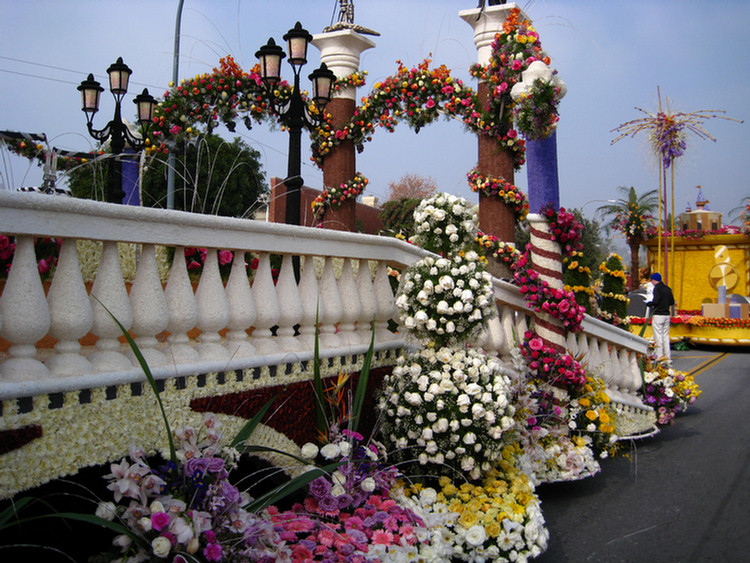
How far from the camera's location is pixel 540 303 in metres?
5.43

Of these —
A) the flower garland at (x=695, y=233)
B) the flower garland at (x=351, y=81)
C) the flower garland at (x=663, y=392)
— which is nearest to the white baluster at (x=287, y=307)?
the flower garland at (x=663, y=392)

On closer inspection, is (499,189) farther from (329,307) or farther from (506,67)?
(329,307)

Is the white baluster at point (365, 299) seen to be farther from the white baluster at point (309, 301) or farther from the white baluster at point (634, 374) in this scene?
the white baluster at point (634, 374)

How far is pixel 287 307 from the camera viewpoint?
3535mm

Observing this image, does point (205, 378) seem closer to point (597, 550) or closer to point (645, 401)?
point (597, 550)

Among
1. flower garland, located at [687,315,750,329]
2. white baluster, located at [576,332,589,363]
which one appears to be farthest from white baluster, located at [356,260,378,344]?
flower garland, located at [687,315,750,329]

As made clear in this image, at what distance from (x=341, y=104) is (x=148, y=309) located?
857cm

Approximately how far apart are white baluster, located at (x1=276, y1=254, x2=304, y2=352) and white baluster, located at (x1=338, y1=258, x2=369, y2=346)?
1.46 feet

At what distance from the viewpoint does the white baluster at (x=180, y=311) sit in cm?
295

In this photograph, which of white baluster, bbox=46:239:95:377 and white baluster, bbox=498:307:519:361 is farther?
white baluster, bbox=498:307:519:361

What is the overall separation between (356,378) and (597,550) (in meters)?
1.83

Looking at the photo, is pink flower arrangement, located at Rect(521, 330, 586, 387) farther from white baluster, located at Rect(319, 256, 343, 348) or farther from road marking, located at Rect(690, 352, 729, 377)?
road marking, located at Rect(690, 352, 729, 377)

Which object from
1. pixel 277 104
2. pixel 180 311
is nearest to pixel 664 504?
pixel 180 311

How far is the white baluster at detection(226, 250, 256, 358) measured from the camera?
128 inches
